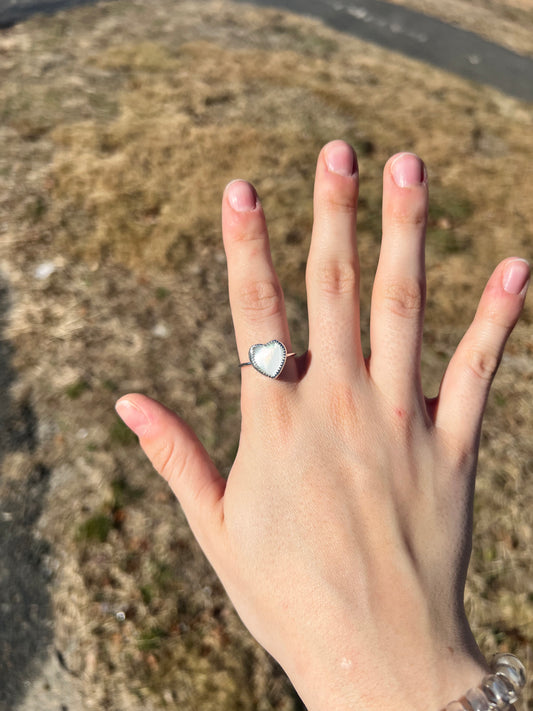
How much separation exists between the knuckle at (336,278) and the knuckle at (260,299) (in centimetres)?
16

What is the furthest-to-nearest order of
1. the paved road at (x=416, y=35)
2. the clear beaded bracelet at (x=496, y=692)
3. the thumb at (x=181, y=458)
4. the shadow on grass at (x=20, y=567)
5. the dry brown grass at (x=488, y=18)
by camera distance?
the dry brown grass at (x=488, y=18)
the paved road at (x=416, y=35)
the shadow on grass at (x=20, y=567)
the thumb at (x=181, y=458)
the clear beaded bracelet at (x=496, y=692)

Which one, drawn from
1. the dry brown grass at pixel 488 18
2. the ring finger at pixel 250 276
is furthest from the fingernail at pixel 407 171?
the dry brown grass at pixel 488 18

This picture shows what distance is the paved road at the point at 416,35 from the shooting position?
6633 millimetres

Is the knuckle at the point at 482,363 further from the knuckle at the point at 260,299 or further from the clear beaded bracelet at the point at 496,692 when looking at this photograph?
the clear beaded bracelet at the point at 496,692

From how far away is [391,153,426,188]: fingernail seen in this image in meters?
1.98

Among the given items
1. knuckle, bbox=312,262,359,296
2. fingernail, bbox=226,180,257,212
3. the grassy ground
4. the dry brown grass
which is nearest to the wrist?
the grassy ground

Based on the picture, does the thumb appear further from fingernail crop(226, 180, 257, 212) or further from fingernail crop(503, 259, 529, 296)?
fingernail crop(503, 259, 529, 296)

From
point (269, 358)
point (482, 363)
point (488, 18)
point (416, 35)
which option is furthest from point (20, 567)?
point (488, 18)

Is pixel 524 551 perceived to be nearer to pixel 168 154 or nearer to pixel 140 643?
pixel 140 643

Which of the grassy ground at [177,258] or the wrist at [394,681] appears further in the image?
the grassy ground at [177,258]

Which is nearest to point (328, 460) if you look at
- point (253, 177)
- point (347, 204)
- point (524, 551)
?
point (347, 204)

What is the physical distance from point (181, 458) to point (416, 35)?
7.57 meters

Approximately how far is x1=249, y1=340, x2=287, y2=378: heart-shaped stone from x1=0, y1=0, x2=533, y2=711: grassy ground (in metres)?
1.24

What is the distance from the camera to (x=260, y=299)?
2.00m
